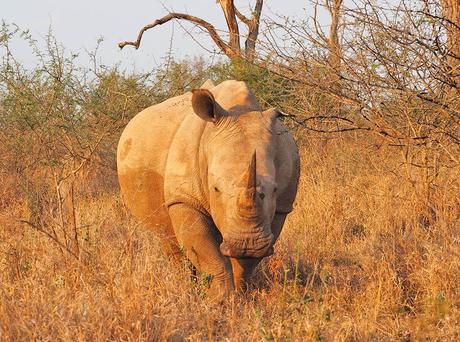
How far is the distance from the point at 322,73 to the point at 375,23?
2.07ft

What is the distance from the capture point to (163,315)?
12.0 feet

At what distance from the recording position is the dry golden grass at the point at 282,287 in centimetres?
347

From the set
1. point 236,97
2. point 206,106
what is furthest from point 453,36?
point 206,106

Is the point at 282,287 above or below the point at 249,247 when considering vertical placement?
below

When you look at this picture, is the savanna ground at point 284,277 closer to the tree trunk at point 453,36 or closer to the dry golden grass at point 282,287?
the dry golden grass at point 282,287

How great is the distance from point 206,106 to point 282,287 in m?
1.38

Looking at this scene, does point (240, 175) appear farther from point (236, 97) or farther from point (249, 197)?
point (236, 97)

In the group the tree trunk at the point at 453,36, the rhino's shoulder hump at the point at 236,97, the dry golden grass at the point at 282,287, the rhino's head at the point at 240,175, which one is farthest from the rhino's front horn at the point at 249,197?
the tree trunk at the point at 453,36

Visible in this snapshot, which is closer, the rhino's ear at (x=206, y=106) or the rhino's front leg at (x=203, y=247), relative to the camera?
the rhino's ear at (x=206, y=106)

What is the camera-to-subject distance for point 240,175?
14.4 ft

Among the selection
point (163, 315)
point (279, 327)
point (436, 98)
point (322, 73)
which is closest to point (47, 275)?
point (163, 315)

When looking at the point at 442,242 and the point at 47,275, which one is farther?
the point at 442,242

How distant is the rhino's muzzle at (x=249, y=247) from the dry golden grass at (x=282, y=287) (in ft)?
0.85

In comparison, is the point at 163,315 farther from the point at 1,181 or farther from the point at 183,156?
the point at 1,181
